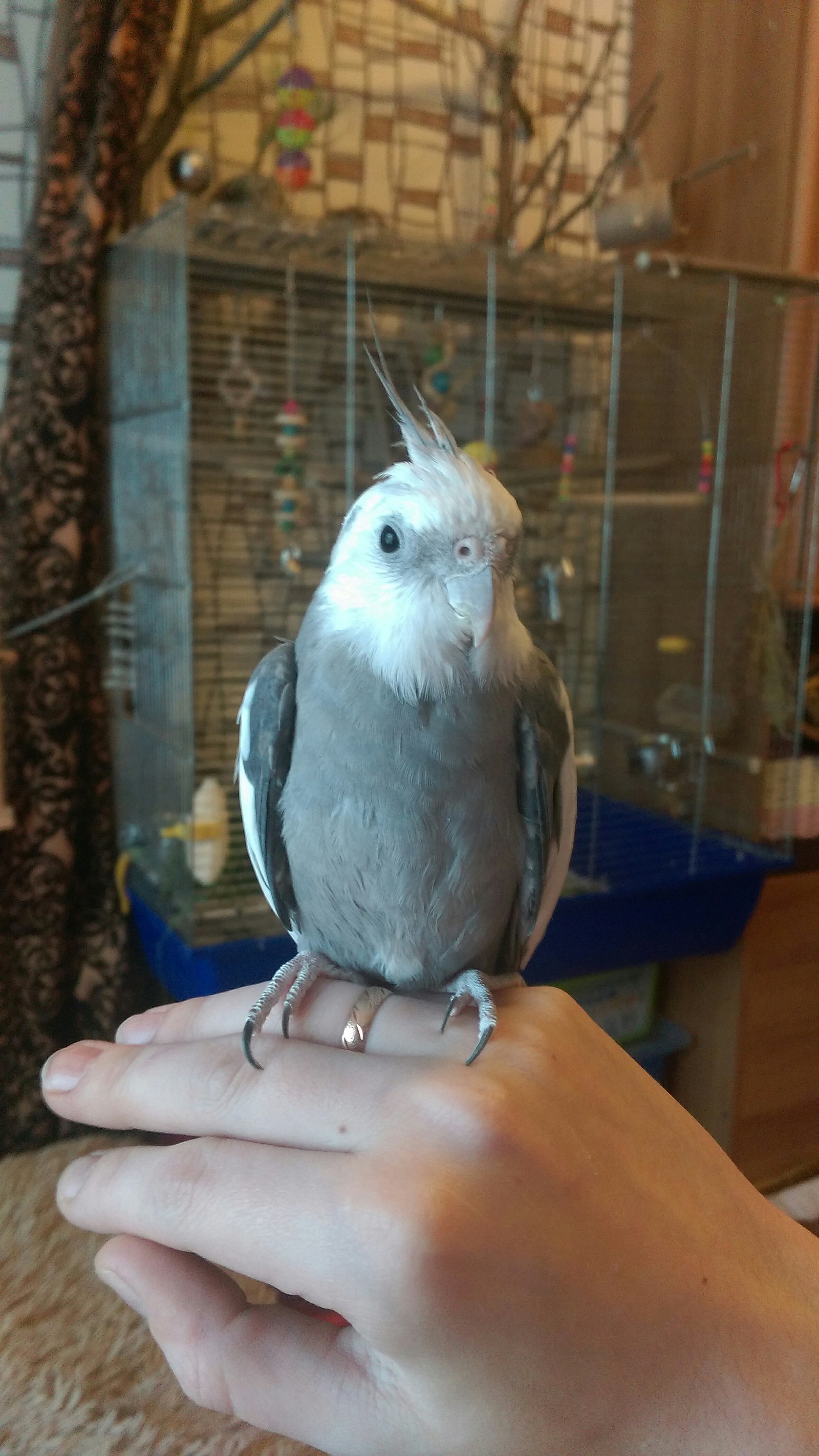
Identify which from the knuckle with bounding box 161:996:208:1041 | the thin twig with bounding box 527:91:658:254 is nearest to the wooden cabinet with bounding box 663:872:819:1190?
the knuckle with bounding box 161:996:208:1041

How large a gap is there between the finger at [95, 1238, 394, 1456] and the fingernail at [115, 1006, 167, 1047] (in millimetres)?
162

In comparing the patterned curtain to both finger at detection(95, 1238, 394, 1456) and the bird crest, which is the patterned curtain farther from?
finger at detection(95, 1238, 394, 1456)

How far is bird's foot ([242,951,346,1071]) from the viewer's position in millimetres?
598

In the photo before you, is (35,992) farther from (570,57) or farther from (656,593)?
(570,57)

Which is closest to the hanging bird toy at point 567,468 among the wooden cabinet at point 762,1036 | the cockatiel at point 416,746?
the wooden cabinet at point 762,1036

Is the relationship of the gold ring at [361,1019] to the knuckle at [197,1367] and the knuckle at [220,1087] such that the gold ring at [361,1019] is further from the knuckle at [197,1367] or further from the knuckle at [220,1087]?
the knuckle at [197,1367]

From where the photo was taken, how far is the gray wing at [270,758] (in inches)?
31.6

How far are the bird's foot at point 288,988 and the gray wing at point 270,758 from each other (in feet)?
0.24

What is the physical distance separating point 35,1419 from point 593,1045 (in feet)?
2.72

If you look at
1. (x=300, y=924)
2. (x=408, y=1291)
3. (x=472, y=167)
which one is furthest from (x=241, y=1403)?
(x=472, y=167)

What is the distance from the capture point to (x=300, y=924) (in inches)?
33.6

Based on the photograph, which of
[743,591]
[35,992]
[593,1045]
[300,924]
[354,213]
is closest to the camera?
[593,1045]

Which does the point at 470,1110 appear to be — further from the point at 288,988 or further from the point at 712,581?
the point at 712,581

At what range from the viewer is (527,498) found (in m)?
2.00
